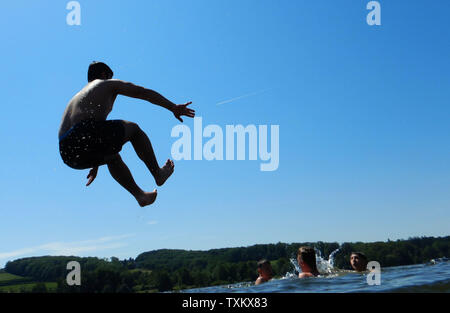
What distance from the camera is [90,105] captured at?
17.2 ft

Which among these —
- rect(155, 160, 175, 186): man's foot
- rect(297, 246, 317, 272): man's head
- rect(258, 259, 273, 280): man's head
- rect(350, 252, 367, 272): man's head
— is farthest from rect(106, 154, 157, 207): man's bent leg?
rect(350, 252, 367, 272): man's head

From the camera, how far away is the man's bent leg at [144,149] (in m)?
5.48

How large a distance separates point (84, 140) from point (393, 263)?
186 feet

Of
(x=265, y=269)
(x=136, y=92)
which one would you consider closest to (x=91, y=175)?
(x=136, y=92)

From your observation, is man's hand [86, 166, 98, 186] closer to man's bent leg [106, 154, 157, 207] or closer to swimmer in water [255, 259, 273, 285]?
man's bent leg [106, 154, 157, 207]

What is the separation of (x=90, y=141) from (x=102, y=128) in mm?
239

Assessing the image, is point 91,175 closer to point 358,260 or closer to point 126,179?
point 126,179

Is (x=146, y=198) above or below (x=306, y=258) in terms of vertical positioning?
above

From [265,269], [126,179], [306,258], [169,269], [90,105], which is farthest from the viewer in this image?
[169,269]

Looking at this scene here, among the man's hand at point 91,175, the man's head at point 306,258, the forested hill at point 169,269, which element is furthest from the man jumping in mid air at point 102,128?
the forested hill at point 169,269

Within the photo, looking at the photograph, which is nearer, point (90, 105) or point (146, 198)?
point (90, 105)
